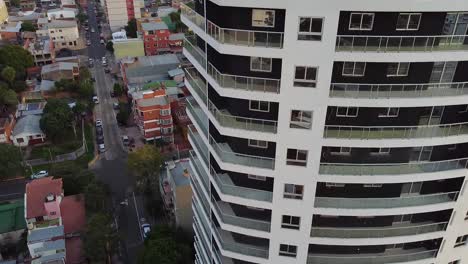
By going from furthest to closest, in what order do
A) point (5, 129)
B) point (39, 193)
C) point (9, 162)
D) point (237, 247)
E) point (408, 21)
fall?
point (5, 129) < point (9, 162) < point (39, 193) < point (237, 247) < point (408, 21)

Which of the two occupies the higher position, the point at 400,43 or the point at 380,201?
the point at 400,43

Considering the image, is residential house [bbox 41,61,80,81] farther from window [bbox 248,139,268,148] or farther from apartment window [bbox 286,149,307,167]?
apartment window [bbox 286,149,307,167]

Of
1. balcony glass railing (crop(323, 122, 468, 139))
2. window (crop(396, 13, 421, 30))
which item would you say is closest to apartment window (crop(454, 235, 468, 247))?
balcony glass railing (crop(323, 122, 468, 139))

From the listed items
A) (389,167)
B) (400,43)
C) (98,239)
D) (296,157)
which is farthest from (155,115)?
(400,43)

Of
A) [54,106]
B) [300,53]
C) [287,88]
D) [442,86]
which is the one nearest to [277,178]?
[287,88]

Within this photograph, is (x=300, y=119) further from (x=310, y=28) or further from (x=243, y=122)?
(x=310, y=28)

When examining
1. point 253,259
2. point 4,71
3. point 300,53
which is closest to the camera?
point 300,53

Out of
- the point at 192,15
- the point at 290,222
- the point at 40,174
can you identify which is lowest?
the point at 40,174

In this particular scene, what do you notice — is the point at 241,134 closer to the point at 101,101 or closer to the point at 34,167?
the point at 34,167
